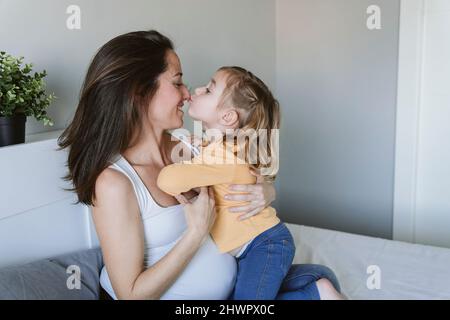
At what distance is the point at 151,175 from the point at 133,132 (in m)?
0.12

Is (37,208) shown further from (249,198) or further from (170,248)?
(249,198)

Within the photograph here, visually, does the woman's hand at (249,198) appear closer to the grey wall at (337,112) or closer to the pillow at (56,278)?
the pillow at (56,278)

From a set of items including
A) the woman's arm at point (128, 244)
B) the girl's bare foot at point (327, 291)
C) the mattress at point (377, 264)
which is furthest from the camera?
the mattress at point (377, 264)

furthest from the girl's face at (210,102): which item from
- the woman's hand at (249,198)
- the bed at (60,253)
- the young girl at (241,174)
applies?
the bed at (60,253)

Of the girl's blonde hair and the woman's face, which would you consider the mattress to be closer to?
the girl's blonde hair

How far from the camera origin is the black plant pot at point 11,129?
3.91ft

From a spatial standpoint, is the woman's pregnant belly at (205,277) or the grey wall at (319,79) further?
the grey wall at (319,79)

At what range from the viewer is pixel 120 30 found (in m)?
1.69

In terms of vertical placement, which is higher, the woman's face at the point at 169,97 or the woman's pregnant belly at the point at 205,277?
the woman's face at the point at 169,97

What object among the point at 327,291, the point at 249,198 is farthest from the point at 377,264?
the point at 249,198

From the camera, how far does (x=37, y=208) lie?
4.26ft
